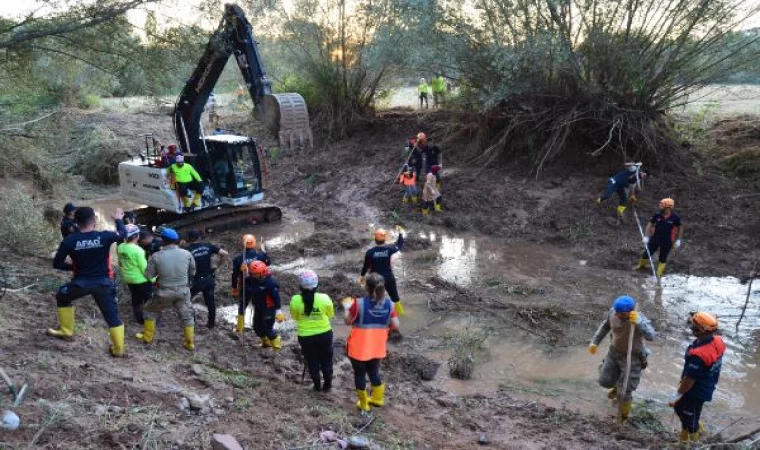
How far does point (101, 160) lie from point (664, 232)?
58.2ft

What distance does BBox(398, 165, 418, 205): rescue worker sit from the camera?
52.6 feet

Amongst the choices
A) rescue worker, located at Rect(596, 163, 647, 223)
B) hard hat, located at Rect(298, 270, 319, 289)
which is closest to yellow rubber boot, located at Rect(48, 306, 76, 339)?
hard hat, located at Rect(298, 270, 319, 289)

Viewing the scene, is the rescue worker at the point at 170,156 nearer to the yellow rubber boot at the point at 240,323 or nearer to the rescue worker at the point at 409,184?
the rescue worker at the point at 409,184

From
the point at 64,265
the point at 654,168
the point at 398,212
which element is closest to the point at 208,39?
the point at 64,265

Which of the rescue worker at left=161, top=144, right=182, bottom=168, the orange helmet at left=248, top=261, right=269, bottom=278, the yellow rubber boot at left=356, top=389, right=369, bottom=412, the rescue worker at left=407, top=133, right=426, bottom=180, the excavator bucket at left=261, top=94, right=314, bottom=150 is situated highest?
the excavator bucket at left=261, top=94, right=314, bottom=150

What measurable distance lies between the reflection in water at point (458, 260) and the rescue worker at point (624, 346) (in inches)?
186

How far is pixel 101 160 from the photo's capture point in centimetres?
2145

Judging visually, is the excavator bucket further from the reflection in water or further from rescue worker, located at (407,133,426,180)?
the reflection in water

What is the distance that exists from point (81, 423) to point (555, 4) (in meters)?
12.9

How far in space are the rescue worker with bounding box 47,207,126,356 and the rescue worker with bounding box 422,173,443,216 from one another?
984 centimetres

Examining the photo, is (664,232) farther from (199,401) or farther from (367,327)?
(199,401)

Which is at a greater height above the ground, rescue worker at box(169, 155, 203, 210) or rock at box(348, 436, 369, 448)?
rescue worker at box(169, 155, 203, 210)

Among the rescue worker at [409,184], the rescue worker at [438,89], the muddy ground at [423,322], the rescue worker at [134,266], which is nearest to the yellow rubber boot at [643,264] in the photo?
the muddy ground at [423,322]

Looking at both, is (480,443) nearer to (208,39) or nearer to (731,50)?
(208,39)
